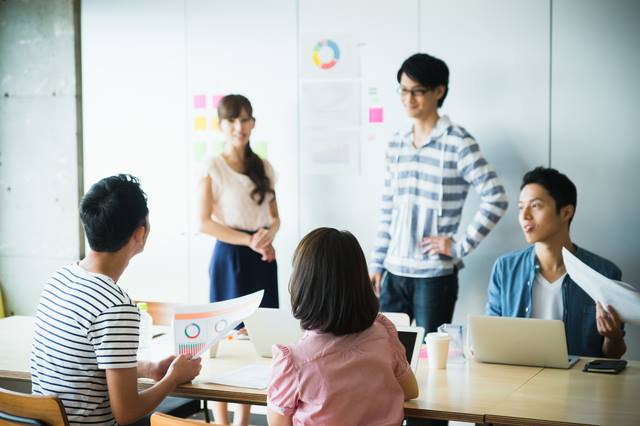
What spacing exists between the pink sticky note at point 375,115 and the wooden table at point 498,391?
2.05 m

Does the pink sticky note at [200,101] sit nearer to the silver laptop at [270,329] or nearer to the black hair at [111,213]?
the silver laptop at [270,329]

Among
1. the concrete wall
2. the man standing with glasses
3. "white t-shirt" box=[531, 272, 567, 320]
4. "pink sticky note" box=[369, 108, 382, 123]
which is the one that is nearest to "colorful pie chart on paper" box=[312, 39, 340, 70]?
"pink sticky note" box=[369, 108, 382, 123]

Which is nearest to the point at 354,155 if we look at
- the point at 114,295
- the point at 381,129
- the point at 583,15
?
the point at 381,129

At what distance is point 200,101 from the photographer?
5039 mm

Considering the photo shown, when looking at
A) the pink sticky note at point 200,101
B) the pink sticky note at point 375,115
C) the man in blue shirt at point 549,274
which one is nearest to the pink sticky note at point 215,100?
the pink sticky note at point 200,101

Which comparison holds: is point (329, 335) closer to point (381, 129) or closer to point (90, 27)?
point (381, 129)

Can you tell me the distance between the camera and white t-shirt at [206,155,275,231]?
4320mm

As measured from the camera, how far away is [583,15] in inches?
164

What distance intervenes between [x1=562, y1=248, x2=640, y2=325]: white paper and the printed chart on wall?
2.22 metres

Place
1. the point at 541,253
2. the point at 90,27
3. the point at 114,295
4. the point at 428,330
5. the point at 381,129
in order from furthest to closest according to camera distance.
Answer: the point at 90,27 < the point at 381,129 < the point at 428,330 < the point at 541,253 < the point at 114,295

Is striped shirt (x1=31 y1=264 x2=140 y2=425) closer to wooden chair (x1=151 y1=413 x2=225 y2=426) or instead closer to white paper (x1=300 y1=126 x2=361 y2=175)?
wooden chair (x1=151 y1=413 x2=225 y2=426)

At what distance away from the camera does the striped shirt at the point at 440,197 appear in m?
4.02

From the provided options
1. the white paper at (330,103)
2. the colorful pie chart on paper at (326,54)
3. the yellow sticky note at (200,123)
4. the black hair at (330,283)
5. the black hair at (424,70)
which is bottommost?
the black hair at (330,283)

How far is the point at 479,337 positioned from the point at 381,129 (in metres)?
2.11
